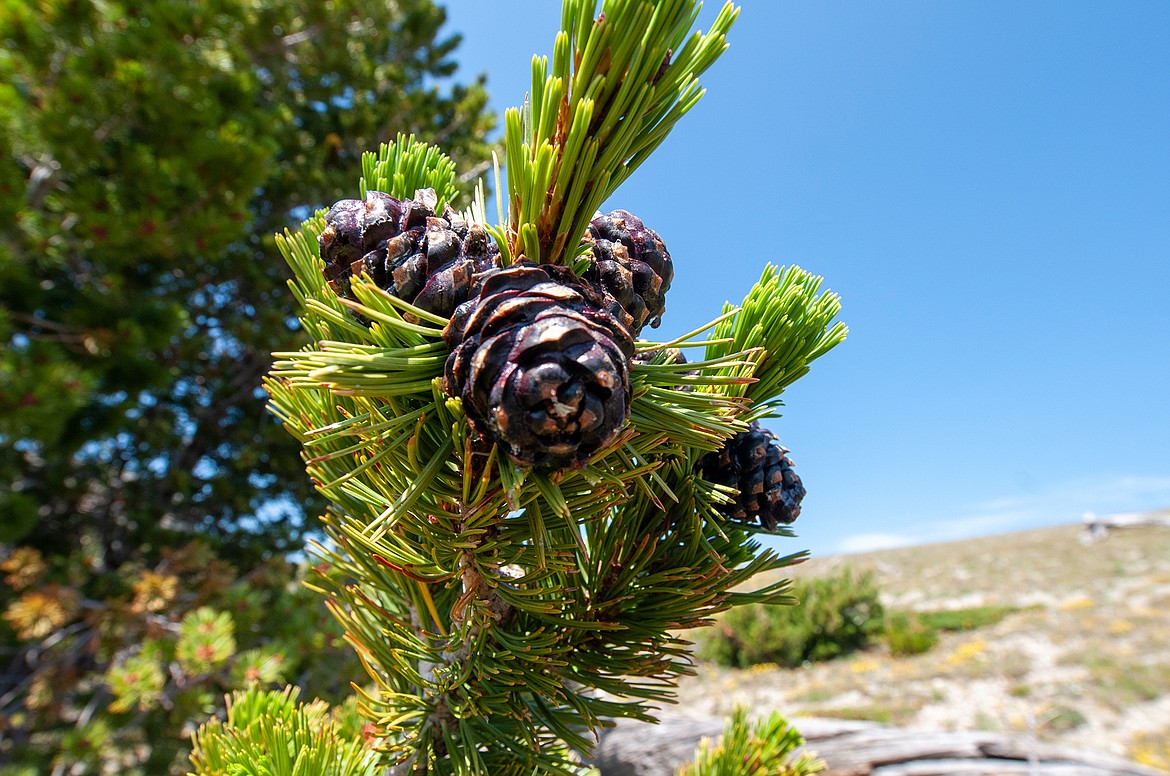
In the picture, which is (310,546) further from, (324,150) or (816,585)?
(816,585)

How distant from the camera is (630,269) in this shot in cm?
45

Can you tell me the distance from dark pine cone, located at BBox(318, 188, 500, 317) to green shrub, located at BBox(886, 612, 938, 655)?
392 inches

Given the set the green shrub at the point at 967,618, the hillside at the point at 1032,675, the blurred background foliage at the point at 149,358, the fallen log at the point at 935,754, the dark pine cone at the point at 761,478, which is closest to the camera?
the dark pine cone at the point at 761,478

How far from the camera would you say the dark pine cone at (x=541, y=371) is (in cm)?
31

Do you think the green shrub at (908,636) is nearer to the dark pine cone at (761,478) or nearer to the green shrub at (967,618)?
the green shrub at (967,618)

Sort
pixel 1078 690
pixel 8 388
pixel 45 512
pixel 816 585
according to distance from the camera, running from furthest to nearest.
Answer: pixel 816 585 < pixel 1078 690 < pixel 45 512 < pixel 8 388

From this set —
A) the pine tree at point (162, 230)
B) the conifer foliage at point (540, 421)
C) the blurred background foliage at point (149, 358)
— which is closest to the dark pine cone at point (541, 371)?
the conifer foliage at point (540, 421)

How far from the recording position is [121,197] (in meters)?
2.88

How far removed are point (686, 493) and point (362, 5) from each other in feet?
17.2

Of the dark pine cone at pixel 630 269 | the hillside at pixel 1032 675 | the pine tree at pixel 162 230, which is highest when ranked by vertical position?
the pine tree at pixel 162 230

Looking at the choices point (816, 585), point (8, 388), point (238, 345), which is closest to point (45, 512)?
point (238, 345)

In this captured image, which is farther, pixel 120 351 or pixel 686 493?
pixel 120 351

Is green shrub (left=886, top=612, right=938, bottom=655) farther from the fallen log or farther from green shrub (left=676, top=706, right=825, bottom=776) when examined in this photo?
green shrub (left=676, top=706, right=825, bottom=776)

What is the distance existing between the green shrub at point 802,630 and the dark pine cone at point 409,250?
30.1 ft
